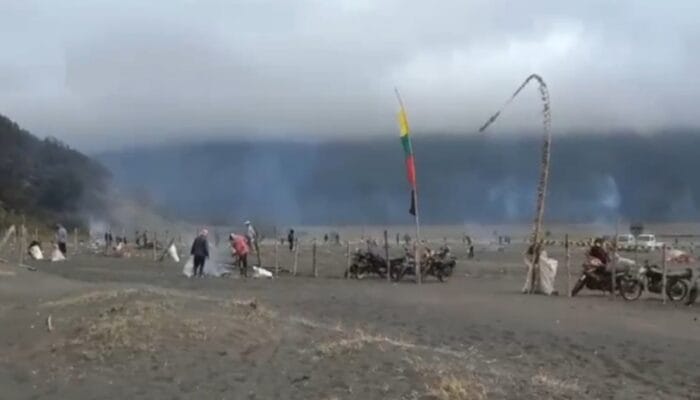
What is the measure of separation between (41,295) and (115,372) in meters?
10.9

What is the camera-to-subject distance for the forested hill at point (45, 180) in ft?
305

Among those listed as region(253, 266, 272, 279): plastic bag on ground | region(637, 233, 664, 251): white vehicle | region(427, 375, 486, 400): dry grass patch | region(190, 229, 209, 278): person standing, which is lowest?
region(427, 375, 486, 400): dry grass patch

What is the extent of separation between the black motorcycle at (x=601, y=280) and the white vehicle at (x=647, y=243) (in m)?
44.5

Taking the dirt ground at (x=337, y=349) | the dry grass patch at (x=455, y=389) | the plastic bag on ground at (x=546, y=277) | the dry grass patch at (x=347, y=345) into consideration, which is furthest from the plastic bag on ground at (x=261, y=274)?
the dry grass patch at (x=455, y=389)

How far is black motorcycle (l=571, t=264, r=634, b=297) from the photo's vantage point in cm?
2673

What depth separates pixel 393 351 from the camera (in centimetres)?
1320

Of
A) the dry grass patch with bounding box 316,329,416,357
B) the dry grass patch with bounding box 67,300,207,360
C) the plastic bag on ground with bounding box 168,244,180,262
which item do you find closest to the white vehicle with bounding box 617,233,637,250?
the plastic bag on ground with bounding box 168,244,180,262

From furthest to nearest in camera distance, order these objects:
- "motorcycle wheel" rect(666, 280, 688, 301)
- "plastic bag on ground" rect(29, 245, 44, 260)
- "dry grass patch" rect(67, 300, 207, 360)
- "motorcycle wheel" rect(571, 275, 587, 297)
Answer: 1. "plastic bag on ground" rect(29, 245, 44, 260)
2. "motorcycle wheel" rect(571, 275, 587, 297)
3. "motorcycle wheel" rect(666, 280, 688, 301)
4. "dry grass patch" rect(67, 300, 207, 360)

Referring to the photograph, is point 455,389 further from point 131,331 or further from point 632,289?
point 632,289

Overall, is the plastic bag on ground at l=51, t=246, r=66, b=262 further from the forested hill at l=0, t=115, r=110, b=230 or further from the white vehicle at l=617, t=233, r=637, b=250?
the forested hill at l=0, t=115, r=110, b=230

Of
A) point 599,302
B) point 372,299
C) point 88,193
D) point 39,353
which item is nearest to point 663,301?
point 599,302

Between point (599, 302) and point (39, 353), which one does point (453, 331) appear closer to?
point (39, 353)

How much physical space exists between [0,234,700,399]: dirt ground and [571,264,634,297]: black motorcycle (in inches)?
91.9

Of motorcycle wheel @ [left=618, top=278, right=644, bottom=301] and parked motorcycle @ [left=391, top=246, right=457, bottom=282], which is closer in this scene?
motorcycle wheel @ [left=618, top=278, right=644, bottom=301]
